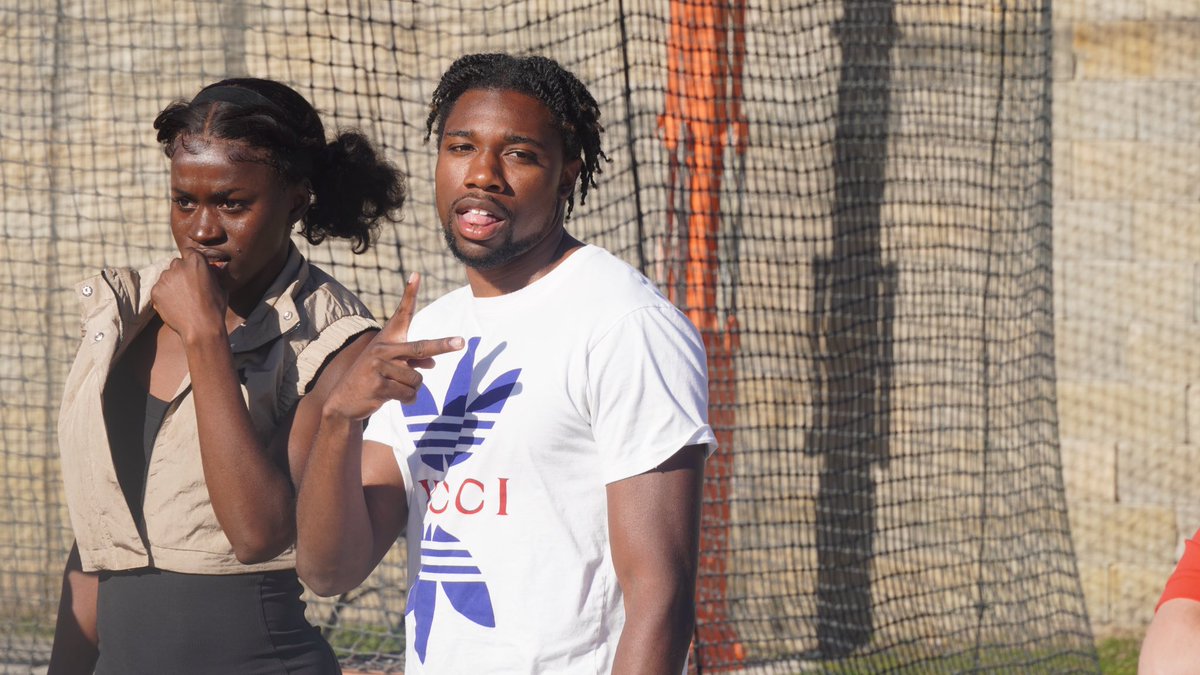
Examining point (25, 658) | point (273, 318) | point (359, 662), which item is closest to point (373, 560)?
point (273, 318)

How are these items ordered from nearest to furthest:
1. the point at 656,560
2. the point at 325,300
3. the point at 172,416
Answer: the point at 656,560 → the point at 172,416 → the point at 325,300

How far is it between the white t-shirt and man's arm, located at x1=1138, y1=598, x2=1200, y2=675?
28.7 inches

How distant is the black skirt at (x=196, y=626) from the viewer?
2.11m

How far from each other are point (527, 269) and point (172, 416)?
638 millimetres

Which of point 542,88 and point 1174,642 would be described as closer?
point 1174,642

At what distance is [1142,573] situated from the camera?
18.6 feet

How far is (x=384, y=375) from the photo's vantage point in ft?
6.10

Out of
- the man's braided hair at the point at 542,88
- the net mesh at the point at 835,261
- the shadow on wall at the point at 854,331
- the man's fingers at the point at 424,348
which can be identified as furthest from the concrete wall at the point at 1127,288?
the man's fingers at the point at 424,348

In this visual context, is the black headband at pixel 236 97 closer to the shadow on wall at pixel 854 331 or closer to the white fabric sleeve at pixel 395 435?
the white fabric sleeve at pixel 395 435

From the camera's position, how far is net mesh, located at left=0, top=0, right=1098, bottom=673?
5555 millimetres

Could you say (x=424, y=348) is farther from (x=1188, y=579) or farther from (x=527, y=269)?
(x=1188, y=579)

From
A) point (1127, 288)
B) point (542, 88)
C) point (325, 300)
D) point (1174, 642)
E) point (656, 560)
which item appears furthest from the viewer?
point (1127, 288)

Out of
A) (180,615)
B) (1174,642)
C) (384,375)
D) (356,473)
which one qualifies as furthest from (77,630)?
(1174,642)

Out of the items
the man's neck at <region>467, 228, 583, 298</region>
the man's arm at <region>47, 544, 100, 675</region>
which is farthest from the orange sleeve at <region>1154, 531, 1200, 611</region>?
the man's arm at <region>47, 544, 100, 675</region>
